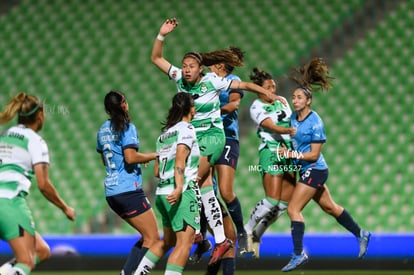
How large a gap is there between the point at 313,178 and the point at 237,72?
242 inches

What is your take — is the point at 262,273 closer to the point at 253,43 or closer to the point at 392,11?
the point at 253,43

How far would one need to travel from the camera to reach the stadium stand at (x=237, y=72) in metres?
12.9

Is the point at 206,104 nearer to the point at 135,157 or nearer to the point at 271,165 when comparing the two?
the point at 135,157

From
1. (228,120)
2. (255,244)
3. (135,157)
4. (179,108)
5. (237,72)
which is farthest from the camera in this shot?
(237,72)

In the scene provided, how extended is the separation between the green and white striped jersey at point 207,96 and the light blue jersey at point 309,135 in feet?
3.18

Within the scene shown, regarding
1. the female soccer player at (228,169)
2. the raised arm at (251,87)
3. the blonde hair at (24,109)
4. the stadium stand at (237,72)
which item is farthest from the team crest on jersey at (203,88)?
the stadium stand at (237,72)

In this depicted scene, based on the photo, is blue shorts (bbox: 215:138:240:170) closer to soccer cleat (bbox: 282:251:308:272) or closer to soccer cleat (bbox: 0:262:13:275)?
soccer cleat (bbox: 282:251:308:272)

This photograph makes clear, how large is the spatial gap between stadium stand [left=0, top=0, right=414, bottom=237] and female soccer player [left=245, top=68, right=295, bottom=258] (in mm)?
3606

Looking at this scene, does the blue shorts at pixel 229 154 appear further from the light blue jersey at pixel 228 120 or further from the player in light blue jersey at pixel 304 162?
the player in light blue jersey at pixel 304 162

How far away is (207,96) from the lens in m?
7.81

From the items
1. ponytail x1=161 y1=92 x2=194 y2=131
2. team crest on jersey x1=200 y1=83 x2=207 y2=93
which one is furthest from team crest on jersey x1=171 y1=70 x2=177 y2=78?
ponytail x1=161 y1=92 x2=194 y2=131

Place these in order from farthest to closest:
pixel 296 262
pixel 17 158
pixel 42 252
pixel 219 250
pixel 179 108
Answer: pixel 296 262 → pixel 219 250 → pixel 179 108 → pixel 42 252 → pixel 17 158

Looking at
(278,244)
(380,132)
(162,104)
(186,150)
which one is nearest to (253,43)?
(162,104)

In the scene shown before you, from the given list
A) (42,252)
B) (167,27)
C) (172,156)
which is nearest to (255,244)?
(172,156)
